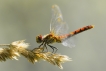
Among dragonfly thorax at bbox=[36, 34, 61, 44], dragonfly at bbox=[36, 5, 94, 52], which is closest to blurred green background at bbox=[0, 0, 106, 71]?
dragonfly at bbox=[36, 5, 94, 52]

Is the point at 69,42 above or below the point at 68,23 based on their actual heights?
below

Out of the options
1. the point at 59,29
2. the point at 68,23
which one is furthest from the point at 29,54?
the point at 68,23

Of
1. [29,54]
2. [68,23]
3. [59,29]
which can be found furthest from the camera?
[68,23]

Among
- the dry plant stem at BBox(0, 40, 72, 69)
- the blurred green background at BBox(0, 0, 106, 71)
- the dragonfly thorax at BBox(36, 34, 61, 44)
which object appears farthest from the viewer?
the blurred green background at BBox(0, 0, 106, 71)

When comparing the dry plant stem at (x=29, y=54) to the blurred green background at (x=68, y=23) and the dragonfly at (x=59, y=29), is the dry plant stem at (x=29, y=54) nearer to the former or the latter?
the dragonfly at (x=59, y=29)

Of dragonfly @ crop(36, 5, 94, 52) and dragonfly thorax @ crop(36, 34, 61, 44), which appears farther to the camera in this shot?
dragonfly @ crop(36, 5, 94, 52)

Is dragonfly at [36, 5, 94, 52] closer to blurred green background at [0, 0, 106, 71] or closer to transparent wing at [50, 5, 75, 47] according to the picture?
transparent wing at [50, 5, 75, 47]

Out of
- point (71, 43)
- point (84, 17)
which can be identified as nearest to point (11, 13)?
point (84, 17)

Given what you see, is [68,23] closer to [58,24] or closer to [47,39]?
[58,24]
